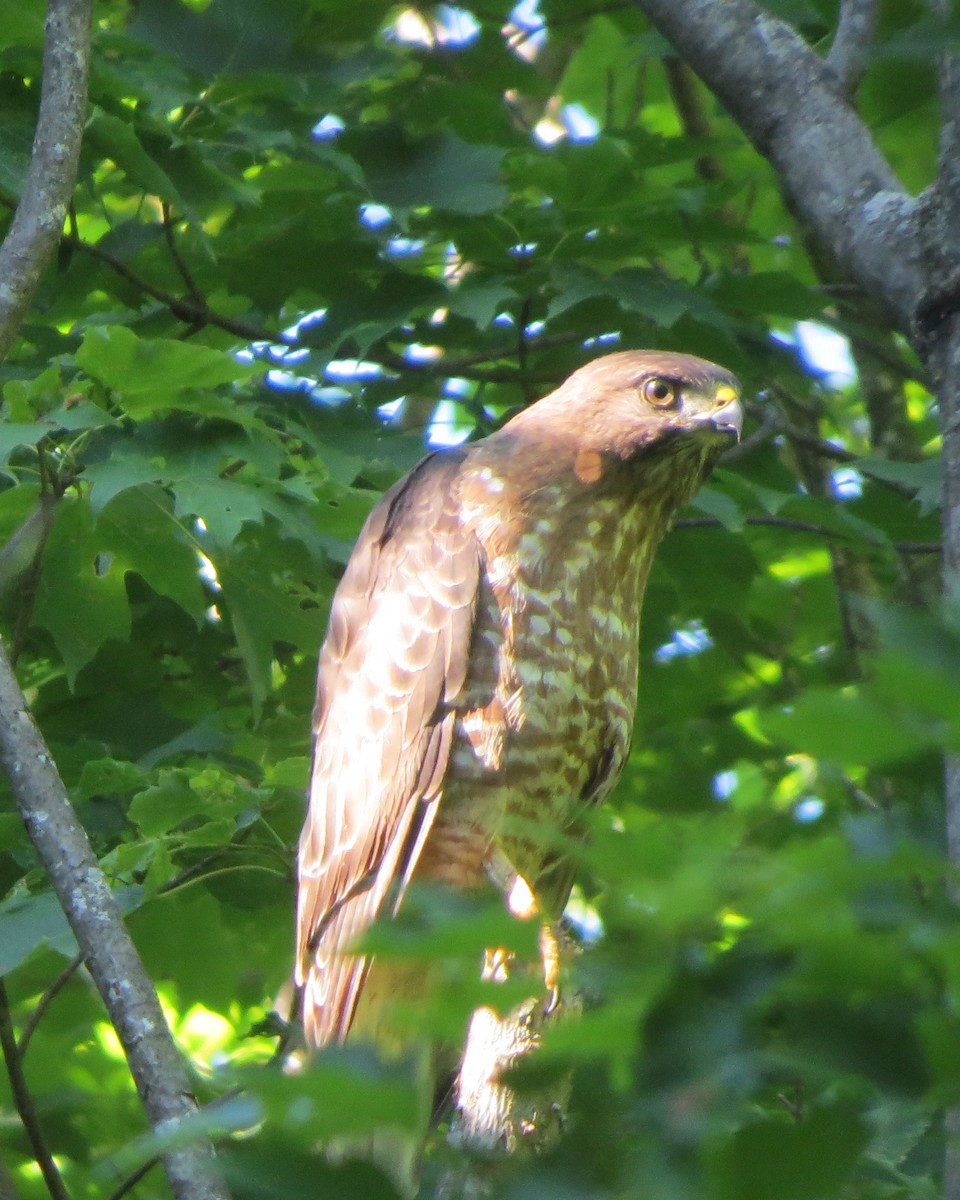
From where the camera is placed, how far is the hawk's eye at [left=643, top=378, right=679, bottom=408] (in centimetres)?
403

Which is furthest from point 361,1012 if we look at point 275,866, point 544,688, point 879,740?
point 879,740

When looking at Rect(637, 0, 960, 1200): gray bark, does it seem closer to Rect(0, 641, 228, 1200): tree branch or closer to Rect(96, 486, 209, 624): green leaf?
Rect(0, 641, 228, 1200): tree branch

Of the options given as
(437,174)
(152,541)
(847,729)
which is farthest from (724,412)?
(847,729)

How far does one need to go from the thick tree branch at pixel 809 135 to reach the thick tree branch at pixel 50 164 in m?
1.33

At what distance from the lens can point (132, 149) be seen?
152 inches

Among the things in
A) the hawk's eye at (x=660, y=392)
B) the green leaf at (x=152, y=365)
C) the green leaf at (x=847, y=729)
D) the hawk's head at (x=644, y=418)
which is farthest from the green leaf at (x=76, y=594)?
the green leaf at (x=847, y=729)

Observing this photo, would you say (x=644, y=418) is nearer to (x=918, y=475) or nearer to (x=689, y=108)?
(x=918, y=475)

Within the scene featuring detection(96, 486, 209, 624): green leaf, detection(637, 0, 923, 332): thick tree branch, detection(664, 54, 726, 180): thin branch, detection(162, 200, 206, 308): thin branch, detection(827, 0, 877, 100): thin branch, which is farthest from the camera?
detection(664, 54, 726, 180): thin branch

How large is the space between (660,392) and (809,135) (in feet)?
3.21

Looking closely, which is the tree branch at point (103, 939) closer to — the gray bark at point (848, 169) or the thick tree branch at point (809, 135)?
the gray bark at point (848, 169)

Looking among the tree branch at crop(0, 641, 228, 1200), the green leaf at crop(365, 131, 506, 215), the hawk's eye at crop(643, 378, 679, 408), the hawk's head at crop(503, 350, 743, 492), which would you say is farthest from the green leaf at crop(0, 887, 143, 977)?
the green leaf at crop(365, 131, 506, 215)

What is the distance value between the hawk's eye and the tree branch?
188 cm

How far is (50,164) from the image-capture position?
11.4 feet

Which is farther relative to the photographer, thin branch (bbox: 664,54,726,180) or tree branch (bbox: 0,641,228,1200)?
thin branch (bbox: 664,54,726,180)
